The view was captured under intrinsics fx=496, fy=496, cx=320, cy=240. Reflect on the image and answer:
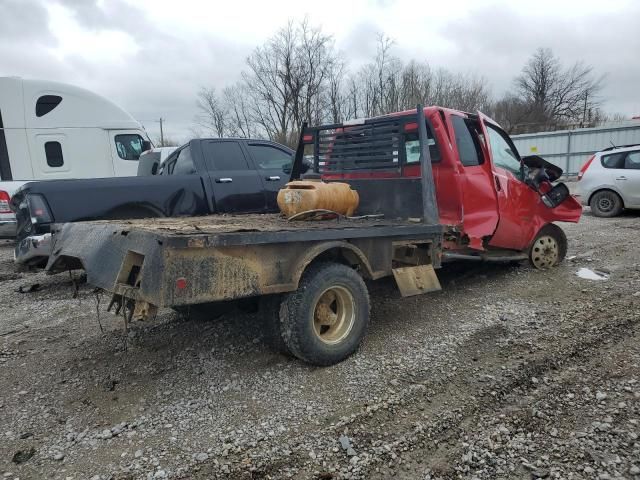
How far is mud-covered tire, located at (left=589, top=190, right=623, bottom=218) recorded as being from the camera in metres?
11.7

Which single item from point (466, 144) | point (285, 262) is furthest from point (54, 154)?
point (285, 262)

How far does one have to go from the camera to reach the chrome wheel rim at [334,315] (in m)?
3.66

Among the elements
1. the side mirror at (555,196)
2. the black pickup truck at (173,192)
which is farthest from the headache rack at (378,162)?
the side mirror at (555,196)

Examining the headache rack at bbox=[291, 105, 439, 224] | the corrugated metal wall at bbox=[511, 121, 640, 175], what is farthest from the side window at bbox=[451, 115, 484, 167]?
the corrugated metal wall at bbox=[511, 121, 640, 175]

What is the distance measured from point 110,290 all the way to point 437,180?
3.40m

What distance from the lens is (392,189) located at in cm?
483

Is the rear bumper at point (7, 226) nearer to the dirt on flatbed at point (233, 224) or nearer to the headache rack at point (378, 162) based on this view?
the dirt on flatbed at point (233, 224)

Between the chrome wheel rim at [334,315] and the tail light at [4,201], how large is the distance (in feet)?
24.8

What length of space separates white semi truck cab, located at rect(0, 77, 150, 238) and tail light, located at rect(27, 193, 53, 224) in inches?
242

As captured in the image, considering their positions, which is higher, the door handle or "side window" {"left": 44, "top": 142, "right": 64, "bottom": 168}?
"side window" {"left": 44, "top": 142, "right": 64, "bottom": 168}

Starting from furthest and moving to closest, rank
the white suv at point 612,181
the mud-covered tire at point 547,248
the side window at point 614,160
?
the side window at point 614,160 < the white suv at point 612,181 < the mud-covered tire at point 547,248

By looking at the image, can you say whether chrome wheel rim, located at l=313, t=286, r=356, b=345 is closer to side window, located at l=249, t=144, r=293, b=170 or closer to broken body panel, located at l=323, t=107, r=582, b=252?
broken body panel, located at l=323, t=107, r=582, b=252

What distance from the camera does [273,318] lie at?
3521 mm

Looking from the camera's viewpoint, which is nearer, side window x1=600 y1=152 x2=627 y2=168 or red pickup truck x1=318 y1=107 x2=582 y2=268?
red pickup truck x1=318 y1=107 x2=582 y2=268
